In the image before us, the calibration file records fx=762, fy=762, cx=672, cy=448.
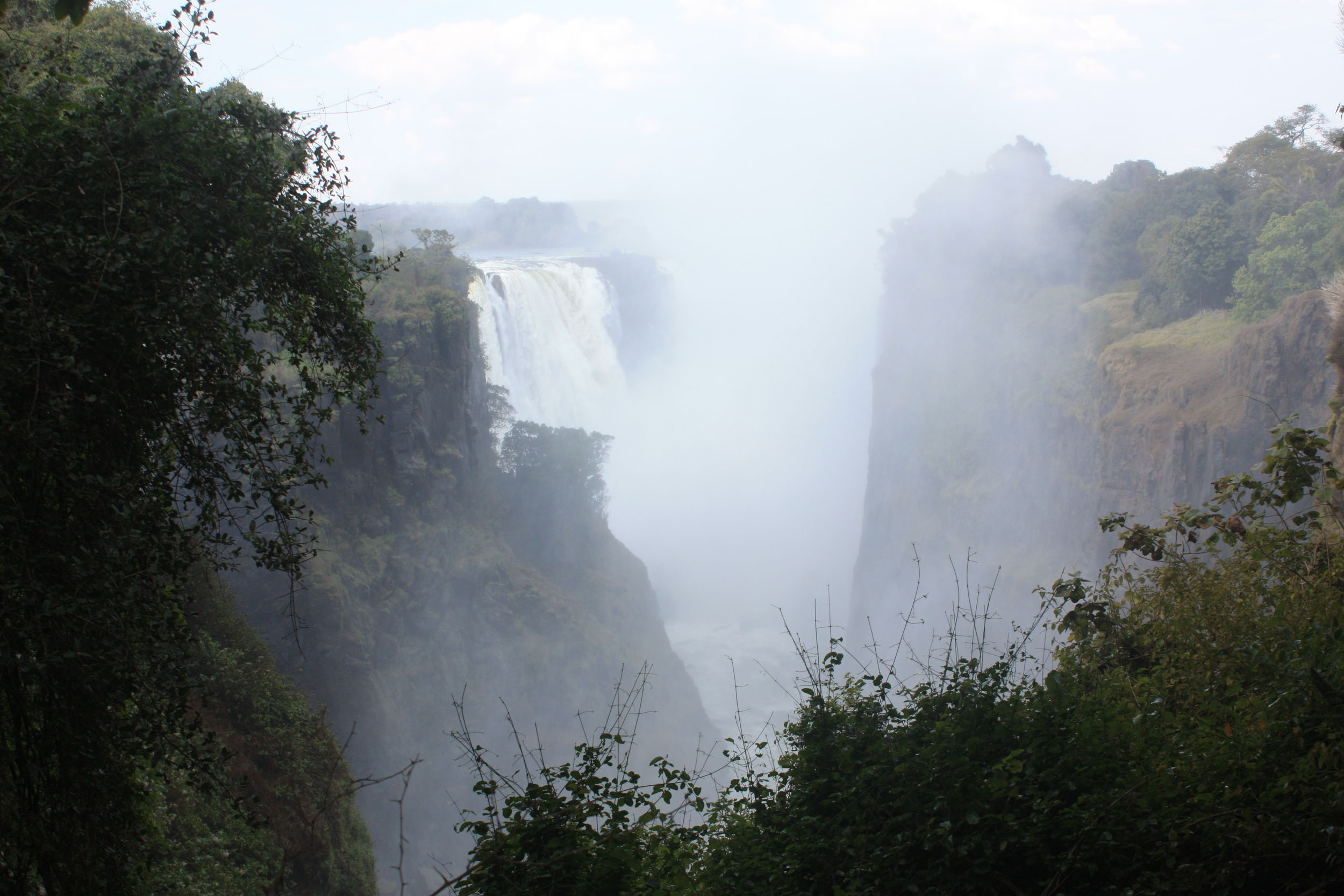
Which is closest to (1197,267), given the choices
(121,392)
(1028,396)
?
(1028,396)

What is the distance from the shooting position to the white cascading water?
30.5 meters

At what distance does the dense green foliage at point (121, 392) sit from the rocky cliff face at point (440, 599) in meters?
14.5

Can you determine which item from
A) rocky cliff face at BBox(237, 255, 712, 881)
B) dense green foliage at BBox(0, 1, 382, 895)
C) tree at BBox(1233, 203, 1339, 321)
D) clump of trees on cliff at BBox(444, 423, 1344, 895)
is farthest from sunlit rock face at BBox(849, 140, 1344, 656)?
dense green foliage at BBox(0, 1, 382, 895)

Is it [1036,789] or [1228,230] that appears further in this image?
[1228,230]

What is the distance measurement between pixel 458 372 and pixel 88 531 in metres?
21.5

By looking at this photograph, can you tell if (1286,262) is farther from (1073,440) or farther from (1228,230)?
(1073,440)

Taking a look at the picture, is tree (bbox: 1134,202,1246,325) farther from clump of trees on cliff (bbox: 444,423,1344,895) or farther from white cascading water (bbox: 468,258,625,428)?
clump of trees on cliff (bbox: 444,423,1344,895)

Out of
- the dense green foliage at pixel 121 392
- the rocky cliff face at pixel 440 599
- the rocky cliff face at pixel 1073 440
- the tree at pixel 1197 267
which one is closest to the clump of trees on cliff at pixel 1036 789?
the dense green foliage at pixel 121 392

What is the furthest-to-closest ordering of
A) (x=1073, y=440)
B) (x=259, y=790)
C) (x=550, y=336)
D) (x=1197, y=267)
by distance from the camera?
(x=550, y=336), (x=1073, y=440), (x=1197, y=267), (x=259, y=790)

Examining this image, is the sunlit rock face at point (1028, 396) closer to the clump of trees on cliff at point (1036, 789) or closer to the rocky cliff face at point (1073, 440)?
the rocky cliff face at point (1073, 440)

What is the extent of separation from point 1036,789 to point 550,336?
1264 inches

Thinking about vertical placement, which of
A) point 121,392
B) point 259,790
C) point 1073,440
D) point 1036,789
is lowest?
point 1036,789

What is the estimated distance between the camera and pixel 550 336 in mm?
34062

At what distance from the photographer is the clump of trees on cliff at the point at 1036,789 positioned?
3.07 metres
